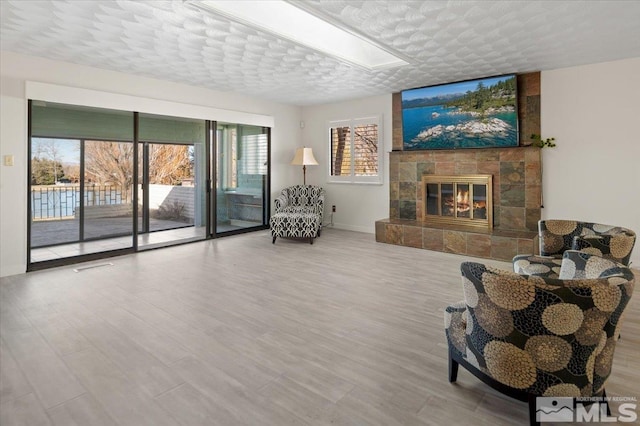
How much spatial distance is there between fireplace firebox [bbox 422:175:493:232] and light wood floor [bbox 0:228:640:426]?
5.69 feet

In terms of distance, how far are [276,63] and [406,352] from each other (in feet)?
13.2

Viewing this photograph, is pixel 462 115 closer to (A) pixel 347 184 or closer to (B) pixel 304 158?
(A) pixel 347 184

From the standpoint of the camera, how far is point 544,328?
160cm

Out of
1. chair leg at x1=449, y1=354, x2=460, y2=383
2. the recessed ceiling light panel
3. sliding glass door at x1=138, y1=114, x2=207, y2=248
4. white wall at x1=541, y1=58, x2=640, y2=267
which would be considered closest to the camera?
chair leg at x1=449, y1=354, x2=460, y2=383

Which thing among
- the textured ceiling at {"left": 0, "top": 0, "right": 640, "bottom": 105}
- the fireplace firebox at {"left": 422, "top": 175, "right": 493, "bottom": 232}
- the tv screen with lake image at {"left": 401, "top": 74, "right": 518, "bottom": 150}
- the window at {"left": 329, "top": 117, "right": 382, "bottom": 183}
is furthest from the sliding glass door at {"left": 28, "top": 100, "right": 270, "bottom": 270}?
the fireplace firebox at {"left": 422, "top": 175, "right": 493, "bottom": 232}

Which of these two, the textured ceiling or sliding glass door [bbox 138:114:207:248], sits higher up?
the textured ceiling

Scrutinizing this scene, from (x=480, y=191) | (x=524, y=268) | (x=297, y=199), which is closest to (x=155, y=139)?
(x=297, y=199)

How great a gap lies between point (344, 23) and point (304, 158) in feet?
13.4

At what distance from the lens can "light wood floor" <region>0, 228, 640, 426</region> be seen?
194cm

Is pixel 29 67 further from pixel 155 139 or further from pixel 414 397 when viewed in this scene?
pixel 414 397

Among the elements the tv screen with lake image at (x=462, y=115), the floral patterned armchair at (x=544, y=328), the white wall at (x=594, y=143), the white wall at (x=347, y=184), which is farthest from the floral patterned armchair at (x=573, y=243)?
the white wall at (x=347, y=184)

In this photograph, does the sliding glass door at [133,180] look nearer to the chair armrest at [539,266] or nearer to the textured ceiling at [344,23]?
the textured ceiling at [344,23]

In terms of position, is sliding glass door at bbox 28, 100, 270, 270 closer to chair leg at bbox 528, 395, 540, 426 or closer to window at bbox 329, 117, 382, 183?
window at bbox 329, 117, 382, 183

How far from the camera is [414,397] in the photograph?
2.04m
